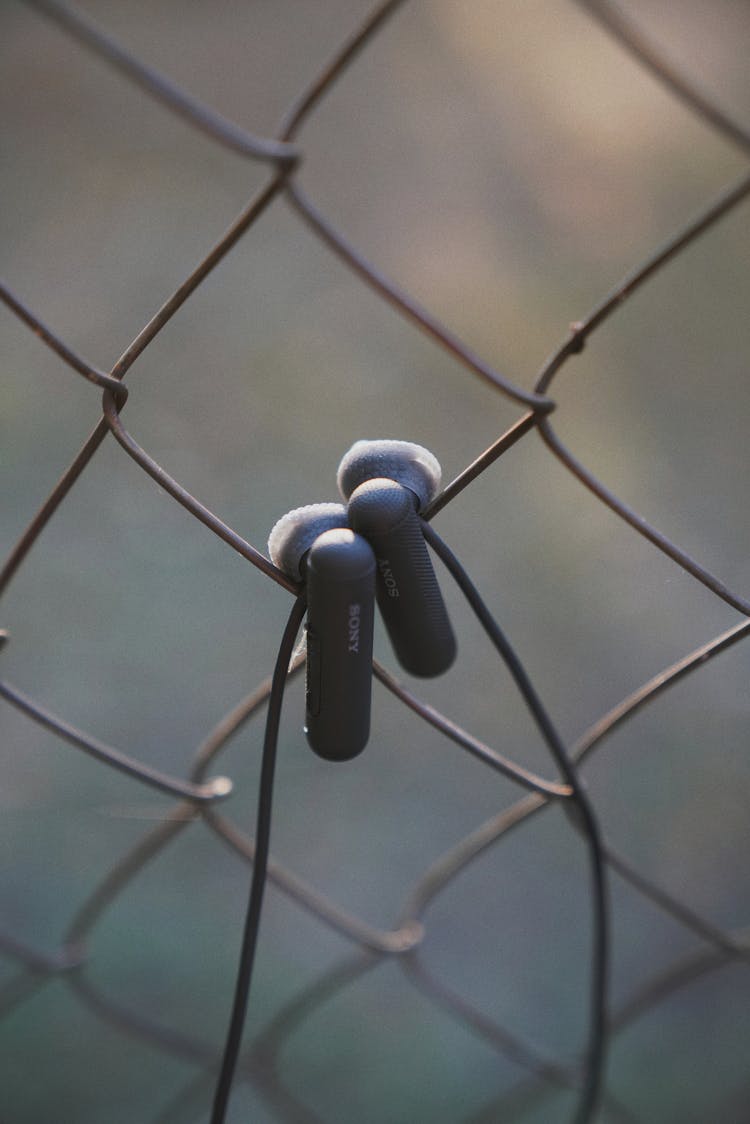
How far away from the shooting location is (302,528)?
1.90 feet

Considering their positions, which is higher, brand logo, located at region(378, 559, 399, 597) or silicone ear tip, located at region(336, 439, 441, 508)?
silicone ear tip, located at region(336, 439, 441, 508)

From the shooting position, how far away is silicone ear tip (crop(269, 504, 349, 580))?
0.58m

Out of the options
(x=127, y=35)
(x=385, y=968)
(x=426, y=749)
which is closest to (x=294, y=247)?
(x=127, y=35)

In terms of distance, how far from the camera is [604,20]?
16.8 inches

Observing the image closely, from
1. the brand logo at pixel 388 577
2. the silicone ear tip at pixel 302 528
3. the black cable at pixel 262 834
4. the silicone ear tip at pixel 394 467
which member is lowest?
the black cable at pixel 262 834

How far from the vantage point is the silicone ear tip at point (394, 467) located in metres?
0.59

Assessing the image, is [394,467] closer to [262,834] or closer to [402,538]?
[402,538]

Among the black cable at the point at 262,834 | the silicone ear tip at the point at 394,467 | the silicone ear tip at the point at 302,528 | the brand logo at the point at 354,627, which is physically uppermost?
the silicone ear tip at the point at 394,467

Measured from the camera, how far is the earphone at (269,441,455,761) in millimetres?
557

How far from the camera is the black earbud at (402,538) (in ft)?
1.86

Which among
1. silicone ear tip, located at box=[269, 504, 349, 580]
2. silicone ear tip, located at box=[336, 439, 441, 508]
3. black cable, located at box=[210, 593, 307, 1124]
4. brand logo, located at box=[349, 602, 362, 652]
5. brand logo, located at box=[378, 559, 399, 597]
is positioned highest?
silicone ear tip, located at box=[336, 439, 441, 508]

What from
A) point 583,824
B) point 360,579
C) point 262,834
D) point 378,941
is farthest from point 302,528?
point 378,941

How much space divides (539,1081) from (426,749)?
2.14 feet

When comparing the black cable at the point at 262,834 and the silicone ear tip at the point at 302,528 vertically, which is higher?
the silicone ear tip at the point at 302,528
